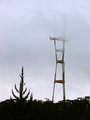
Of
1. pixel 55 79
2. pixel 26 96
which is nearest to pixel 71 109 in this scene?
pixel 26 96

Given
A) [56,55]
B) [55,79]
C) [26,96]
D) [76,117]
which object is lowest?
[76,117]

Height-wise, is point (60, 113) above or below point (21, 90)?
below

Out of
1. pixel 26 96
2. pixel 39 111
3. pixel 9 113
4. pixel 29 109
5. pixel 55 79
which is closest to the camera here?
pixel 26 96

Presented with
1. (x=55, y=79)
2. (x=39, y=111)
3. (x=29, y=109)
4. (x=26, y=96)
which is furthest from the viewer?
(x=55, y=79)

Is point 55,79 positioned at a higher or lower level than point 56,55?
lower

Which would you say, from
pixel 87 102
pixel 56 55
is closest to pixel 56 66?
pixel 56 55

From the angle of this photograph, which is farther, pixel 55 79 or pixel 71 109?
pixel 55 79

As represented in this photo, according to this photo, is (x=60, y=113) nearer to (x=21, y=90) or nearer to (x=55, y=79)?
(x=21, y=90)

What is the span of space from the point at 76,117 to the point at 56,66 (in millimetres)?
61326

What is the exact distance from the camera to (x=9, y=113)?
56.0ft

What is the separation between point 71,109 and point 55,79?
58716 millimetres

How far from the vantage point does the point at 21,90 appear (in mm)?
14305

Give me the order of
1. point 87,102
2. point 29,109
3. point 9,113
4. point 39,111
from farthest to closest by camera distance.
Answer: point 87,102 < point 39,111 < point 9,113 < point 29,109

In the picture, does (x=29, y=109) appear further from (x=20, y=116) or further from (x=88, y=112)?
(x=88, y=112)
